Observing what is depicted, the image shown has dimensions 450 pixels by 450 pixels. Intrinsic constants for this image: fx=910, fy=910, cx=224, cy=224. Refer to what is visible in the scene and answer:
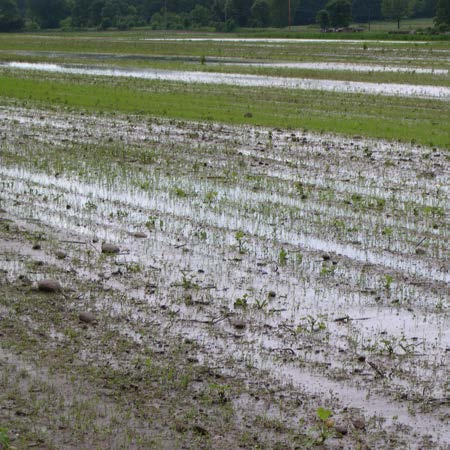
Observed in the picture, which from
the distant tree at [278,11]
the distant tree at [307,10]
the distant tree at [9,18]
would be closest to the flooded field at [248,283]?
the distant tree at [9,18]

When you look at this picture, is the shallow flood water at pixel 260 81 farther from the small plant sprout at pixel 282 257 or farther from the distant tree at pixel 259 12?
the distant tree at pixel 259 12

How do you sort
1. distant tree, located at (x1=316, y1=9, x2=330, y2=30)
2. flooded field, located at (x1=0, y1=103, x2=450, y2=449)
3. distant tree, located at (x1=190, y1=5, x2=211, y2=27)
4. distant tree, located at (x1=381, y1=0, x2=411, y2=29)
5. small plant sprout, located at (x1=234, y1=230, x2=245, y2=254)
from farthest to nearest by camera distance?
distant tree, located at (x1=190, y1=5, x2=211, y2=27)
distant tree, located at (x1=381, y1=0, x2=411, y2=29)
distant tree, located at (x1=316, y1=9, x2=330, y2=30)
small plant sprout, located at (x1=234, y1=230, x2=245, y2=254)
flooded field, located at (x1=0, y1=103, x2=450, y2=449)

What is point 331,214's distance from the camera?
12.9 meters

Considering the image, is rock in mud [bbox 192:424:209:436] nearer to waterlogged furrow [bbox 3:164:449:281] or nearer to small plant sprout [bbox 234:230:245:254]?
waterlogged furrow [bbox 3:164:449:281]

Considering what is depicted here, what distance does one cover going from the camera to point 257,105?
2714 centimetres

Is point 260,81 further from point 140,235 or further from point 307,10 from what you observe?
point 307,10

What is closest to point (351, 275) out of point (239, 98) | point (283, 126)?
point (283, 126)

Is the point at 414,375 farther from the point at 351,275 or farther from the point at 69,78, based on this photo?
the point at 69,78

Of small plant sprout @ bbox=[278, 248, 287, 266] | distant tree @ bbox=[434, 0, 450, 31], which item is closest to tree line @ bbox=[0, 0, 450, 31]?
distant tree @ bbox=[434, 0, 450, 31]

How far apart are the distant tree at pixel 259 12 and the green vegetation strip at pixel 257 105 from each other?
96381mm

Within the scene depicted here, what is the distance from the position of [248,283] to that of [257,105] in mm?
17970

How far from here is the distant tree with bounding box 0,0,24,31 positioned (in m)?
122

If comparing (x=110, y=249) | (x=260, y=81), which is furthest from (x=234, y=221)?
(x=260, y=81)

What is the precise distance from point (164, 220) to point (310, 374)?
5.44 m
